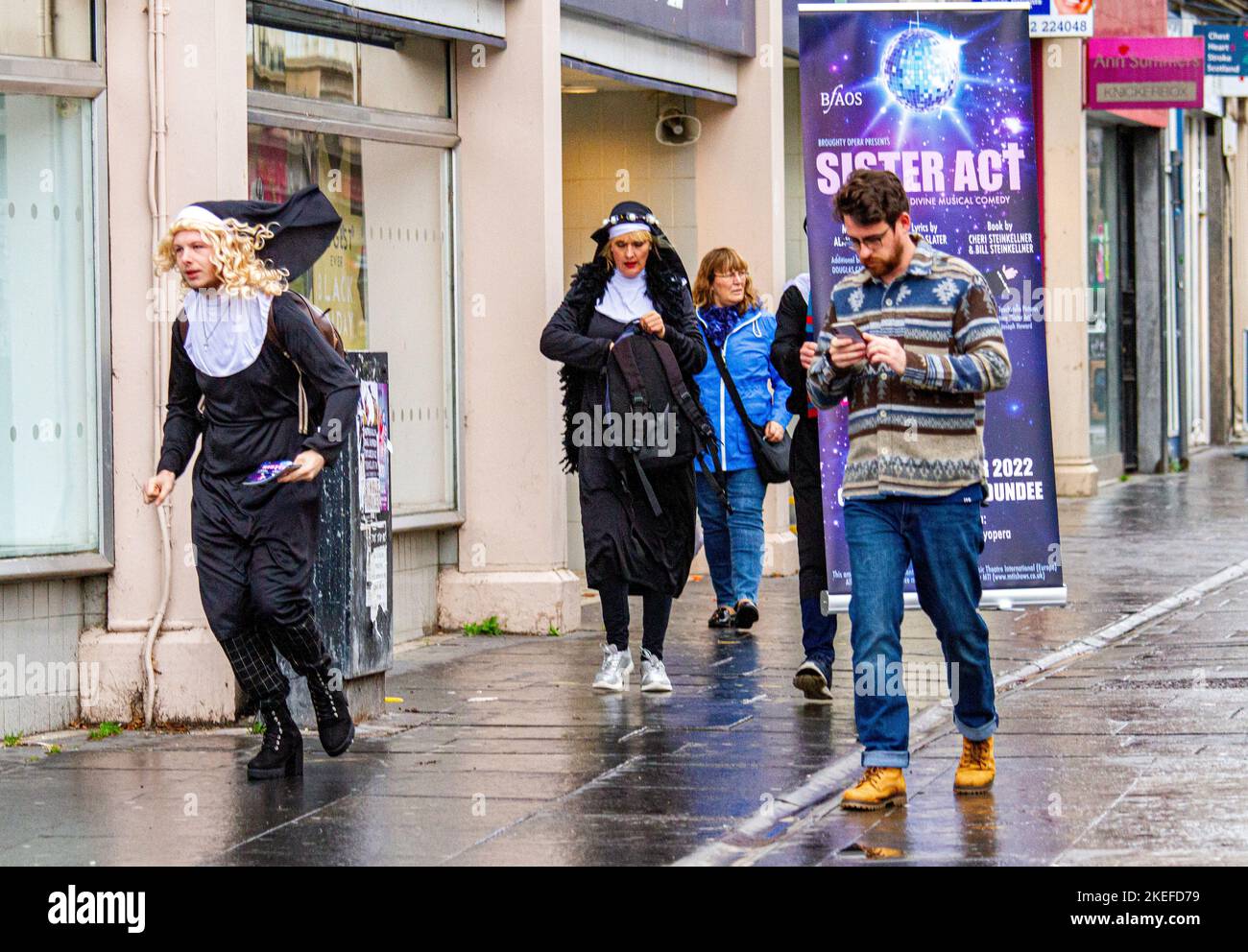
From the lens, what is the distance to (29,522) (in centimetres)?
852

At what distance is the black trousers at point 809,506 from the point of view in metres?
8.88

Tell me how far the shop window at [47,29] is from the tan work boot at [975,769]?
4390 millimetres

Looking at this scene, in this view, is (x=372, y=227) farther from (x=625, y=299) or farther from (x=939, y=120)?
(x=939, y=120)

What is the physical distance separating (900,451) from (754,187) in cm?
730

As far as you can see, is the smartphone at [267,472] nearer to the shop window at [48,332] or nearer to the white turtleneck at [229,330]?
the white turtleneck at [229,330]

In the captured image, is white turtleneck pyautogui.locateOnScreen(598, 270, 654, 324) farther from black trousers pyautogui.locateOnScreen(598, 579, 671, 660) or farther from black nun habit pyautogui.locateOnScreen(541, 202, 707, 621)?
black trousers pyautogui.locateOnScreen(598, 579, 671, 660)

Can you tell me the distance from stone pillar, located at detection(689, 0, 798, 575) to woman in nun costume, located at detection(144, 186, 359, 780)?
→ 663 cm

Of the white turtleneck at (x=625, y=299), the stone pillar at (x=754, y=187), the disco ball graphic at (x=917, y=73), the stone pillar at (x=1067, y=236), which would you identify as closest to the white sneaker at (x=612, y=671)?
the white turtleneck at (x=625, y=299)

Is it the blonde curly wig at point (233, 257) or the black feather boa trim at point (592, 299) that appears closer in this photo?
the blonde curly wig at point (233, 257)

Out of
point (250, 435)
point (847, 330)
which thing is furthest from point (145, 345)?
point (847, 330)

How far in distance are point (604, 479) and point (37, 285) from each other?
8.03 feet

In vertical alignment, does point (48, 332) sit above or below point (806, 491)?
above

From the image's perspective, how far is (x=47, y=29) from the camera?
27.7ft

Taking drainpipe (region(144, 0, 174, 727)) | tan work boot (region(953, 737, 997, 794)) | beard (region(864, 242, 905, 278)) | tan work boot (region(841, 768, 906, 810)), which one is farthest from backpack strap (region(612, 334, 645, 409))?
tan work boot (region(841, 768, 906, 810))
